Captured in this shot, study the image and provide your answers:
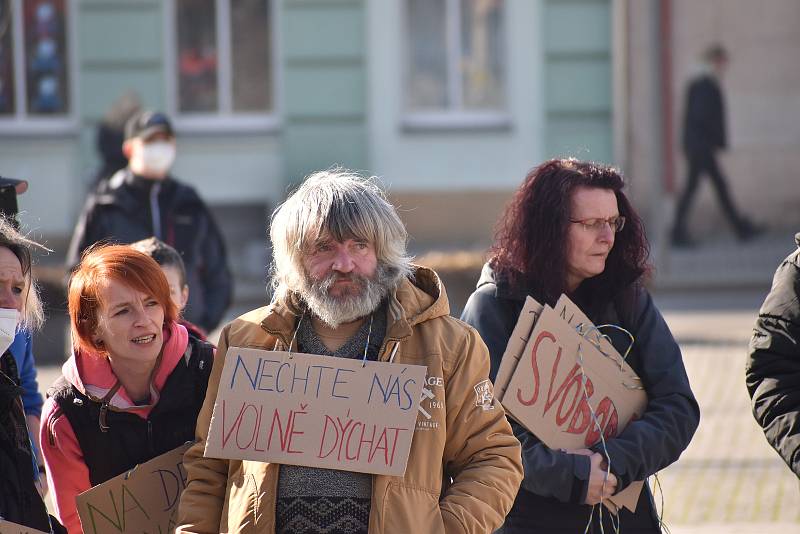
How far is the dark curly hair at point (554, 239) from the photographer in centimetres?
395

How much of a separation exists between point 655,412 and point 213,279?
9.98 feet

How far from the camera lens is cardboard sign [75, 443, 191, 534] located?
3504 mm

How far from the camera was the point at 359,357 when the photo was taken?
3.29 meters

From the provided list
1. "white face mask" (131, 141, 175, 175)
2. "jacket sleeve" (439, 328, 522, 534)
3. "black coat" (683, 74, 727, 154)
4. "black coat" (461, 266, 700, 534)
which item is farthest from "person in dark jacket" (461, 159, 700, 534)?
"black coat" (683, 74, 727, 154)

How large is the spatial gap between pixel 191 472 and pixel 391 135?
495 inches

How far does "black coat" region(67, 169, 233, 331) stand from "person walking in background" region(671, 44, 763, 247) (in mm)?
9970

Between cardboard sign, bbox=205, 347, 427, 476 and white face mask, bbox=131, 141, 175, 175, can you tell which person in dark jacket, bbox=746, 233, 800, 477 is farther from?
white face mask, bbox=131, 141, 175, 175

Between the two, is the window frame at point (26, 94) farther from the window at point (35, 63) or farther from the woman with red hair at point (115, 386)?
the woman with red hair at point (115, 386)

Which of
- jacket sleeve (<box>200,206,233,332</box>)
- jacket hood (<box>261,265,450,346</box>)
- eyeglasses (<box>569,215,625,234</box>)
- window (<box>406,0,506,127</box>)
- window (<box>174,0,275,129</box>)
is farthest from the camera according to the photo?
window (<box>406,0,506,127</box>)

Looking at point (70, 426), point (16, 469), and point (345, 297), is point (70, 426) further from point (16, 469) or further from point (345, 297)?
point (345, 297)

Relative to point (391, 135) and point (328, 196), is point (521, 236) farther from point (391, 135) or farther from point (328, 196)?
point (391, 135)

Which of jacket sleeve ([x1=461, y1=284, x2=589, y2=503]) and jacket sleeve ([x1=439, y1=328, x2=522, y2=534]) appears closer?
jacket sleeve ([x1=439, y1=328, x2=522, y2=534])

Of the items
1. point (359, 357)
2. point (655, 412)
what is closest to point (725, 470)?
point (655, 412)

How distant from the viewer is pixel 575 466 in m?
3.72
